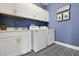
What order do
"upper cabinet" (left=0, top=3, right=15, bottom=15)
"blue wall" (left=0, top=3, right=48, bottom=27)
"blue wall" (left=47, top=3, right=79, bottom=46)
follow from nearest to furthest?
"upper cabinet" (left=0, top=3, right=15, bottom=15), "blue wall" (left=0, top=3, right=48, bottom=27), "blue wall" (left=47, top=3, right=79, bottom=46)

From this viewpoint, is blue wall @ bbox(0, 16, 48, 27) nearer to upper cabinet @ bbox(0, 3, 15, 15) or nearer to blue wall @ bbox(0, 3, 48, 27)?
blue wall @ bbox(0, 3, 48, 27)

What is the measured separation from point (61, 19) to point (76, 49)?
4.54 ft

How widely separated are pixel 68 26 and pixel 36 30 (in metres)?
1.39

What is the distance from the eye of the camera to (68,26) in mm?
3061

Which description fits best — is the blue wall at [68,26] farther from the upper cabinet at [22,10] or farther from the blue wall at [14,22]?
the blue wall at [14,22]

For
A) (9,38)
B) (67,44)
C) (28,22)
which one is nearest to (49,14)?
(28,22)

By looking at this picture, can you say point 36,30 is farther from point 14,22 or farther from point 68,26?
point 68,26

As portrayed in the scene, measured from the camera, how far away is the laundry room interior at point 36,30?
1.87m

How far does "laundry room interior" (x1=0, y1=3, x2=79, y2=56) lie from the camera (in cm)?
187

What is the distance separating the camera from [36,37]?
97.3 inches

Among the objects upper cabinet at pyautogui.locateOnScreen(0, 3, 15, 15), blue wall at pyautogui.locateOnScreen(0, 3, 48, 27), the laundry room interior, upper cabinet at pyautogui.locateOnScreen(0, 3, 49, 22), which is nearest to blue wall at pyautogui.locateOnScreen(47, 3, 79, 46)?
the laundry room interior

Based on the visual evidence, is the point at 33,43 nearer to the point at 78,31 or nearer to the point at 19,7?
the point at 19,7

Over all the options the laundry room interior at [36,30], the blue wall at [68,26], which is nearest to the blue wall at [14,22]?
the laundry room interior at [36,30]

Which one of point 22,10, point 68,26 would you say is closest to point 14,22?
point 22,10
